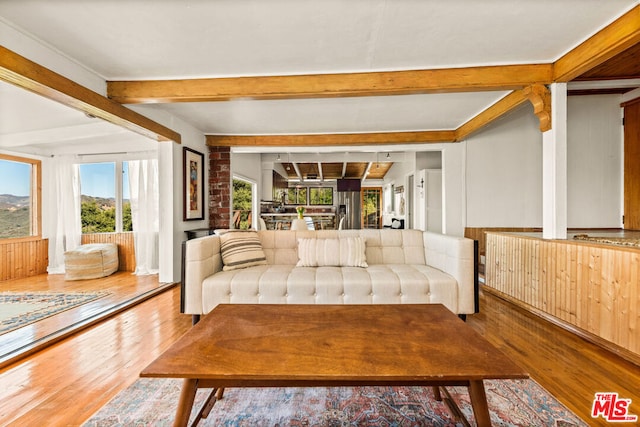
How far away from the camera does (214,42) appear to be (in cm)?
223

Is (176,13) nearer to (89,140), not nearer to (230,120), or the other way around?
(230,120)

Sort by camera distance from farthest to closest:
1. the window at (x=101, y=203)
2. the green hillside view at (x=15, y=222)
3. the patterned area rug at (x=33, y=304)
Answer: the window at (x=101, y=203), the green hillside view at (x=15, y=222), the patterned area rug at (x=33, y=304)

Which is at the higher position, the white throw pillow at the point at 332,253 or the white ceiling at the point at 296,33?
the white ceiling at the point at 296,33

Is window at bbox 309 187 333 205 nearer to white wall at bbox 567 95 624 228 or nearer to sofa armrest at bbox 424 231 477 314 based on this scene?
white wall at bbox 567 95 624 228

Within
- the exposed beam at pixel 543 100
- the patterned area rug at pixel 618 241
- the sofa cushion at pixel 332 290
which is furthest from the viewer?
the exposed beam at pixel 543 100

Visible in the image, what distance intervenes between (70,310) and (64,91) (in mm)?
2140

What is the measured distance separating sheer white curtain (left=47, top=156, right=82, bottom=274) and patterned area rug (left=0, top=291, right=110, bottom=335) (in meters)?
1.55

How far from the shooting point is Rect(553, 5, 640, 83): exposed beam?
193cm

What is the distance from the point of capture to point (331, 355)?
1.08 meters

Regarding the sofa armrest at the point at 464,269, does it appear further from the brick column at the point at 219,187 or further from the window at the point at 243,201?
the window at the point at 243,201

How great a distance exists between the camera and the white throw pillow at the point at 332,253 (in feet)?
8.90

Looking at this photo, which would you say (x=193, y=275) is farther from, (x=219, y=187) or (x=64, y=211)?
(x=64, y=211)

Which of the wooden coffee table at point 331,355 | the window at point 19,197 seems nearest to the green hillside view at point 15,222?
the window at point 19,197

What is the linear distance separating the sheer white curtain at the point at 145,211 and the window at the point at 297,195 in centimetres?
632
